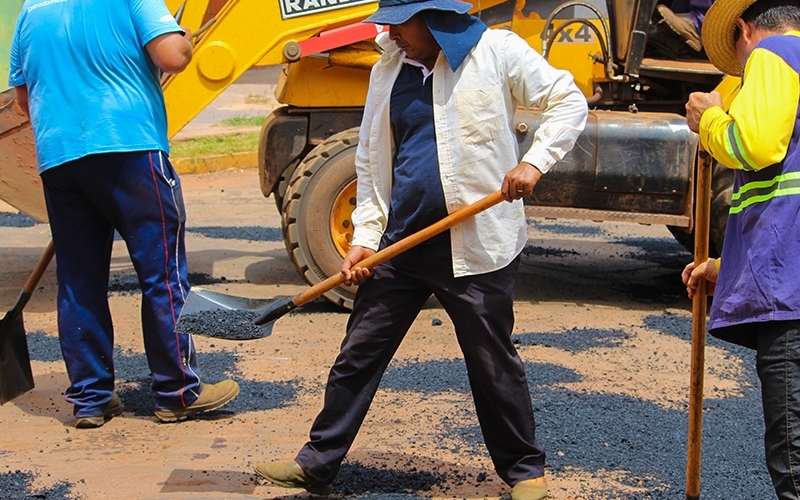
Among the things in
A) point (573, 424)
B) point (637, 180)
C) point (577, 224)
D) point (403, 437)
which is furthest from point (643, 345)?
point (577, 224)

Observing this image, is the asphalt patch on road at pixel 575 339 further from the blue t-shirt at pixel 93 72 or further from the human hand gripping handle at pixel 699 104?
the human hand gripping handle at pixel 699 104

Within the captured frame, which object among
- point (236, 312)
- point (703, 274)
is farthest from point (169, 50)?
point (703, 274)

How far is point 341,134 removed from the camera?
6.57 metres

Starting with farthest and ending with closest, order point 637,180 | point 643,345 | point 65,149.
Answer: point 637,180, point 643,345, point 65,149

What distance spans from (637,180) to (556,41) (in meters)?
1.38

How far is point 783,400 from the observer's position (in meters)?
2.90

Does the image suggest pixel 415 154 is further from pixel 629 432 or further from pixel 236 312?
pixel 629 432

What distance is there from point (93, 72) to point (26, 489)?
1.74m

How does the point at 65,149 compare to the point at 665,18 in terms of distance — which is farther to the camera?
the point at 665,18

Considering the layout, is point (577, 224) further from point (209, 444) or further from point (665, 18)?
point (209, 444)

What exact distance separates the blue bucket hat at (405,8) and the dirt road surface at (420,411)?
1737 mm

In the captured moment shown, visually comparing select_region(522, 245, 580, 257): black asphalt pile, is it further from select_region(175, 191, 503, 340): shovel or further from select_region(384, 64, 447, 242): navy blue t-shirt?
select_region(384, 64, 447, 242): navy blue t-shirt

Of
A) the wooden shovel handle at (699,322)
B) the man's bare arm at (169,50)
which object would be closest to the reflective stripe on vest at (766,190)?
the wooden shovel handle at (699,322)

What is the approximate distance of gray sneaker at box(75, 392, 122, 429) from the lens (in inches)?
178
